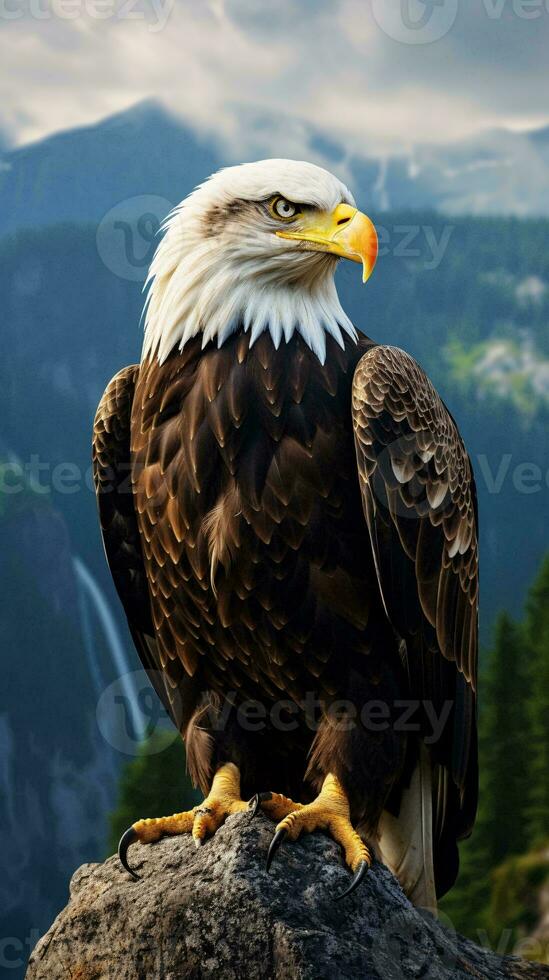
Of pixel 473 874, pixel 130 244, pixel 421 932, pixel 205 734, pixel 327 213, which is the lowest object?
pixel 473 874

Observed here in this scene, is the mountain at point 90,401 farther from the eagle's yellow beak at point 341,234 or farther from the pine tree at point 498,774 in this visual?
the eagle's yellow beak at point 341,234

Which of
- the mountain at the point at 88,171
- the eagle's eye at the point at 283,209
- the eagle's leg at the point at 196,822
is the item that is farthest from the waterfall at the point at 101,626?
the eagle's eye at the point at 283,209

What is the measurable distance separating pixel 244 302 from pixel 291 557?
2.87 feet

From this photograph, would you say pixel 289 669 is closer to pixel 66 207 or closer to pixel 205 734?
pixel 205 734

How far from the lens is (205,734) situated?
358cm

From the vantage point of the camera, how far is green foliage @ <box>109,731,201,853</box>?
9.79 m

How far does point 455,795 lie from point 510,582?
831 centimetres

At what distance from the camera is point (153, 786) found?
9867mm

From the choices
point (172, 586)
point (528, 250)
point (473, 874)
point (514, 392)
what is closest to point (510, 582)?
point (514, 392)

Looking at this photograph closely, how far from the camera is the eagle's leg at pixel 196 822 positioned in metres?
3.21

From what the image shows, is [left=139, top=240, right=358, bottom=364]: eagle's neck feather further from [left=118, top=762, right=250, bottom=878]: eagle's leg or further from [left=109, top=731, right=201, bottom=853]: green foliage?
[left=109, top=731, right=201, bottom=853]: green foliage

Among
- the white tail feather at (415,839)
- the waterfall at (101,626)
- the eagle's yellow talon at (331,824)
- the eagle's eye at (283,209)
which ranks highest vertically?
the eagle's eye at (283,209)

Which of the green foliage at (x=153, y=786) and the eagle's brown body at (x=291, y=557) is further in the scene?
the green foliage at (x=153, y=786)

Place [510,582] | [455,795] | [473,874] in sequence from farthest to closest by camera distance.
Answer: [510,582], [473,874], [455,795]
